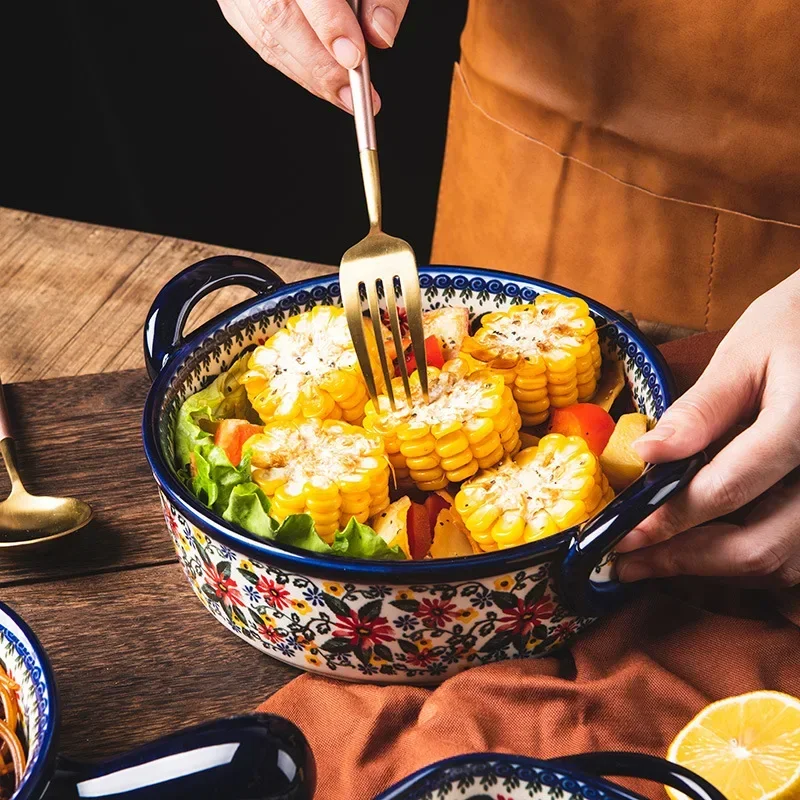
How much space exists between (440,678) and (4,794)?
391 millimetres

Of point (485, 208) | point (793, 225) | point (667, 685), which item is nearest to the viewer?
point (667, 685)

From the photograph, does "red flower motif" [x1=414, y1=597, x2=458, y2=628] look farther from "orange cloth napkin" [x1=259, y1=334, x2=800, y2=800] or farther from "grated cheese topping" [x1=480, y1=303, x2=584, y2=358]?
"grated cheese topping" [x1=480, y1=303, x2=584, y2=358]

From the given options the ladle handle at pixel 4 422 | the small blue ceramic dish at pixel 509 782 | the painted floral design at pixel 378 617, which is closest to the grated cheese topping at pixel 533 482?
the painted floral design at pixel 378 617

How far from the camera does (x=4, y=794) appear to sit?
825 mm

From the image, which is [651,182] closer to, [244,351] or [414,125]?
[244,351]

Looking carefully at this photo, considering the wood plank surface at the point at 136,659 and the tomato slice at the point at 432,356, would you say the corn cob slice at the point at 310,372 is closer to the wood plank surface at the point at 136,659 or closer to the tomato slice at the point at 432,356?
the tomato slice at the point at 432,356

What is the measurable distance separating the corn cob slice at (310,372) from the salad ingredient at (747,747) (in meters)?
0.49

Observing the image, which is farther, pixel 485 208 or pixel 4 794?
pixel 485 208

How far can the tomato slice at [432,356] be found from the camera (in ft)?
A: 3.95

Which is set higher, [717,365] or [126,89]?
[717,365]

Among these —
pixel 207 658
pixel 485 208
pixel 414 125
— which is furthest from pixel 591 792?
pixel 414 125

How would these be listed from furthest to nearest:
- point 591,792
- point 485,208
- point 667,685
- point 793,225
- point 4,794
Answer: point 485,208 < point 793,225 < point 667,685 < point 4,794 < point 591,792

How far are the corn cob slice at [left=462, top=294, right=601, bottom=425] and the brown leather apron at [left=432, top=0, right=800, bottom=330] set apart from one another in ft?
1.33

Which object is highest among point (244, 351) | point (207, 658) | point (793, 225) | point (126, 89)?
→ point (793, 225)
